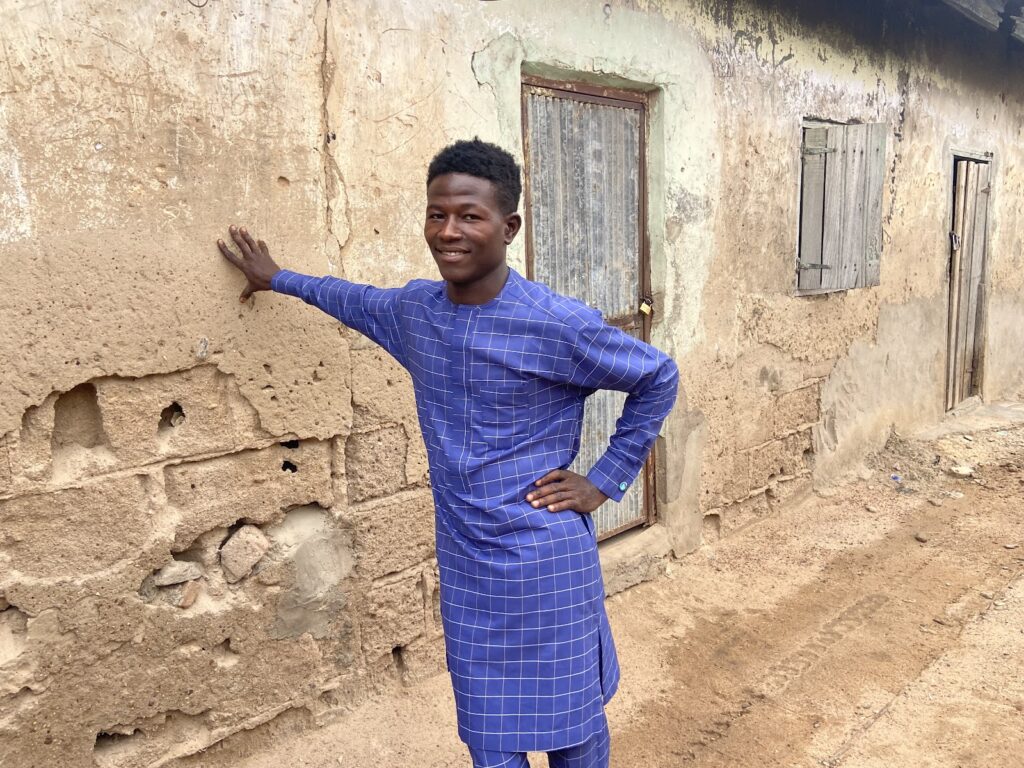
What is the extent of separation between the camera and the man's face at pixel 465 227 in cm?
186

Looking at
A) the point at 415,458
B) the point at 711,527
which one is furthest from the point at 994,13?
the point at 415,458

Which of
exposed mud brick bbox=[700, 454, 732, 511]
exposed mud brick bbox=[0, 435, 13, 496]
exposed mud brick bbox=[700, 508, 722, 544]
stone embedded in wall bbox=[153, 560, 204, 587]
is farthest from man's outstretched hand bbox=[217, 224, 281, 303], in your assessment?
exposed mud brick bbox=[700, 508, 722, 544]

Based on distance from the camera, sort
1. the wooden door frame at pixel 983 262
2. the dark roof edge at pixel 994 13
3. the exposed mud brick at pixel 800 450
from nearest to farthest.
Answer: the exposed mud brick at pixel 800 450
the dark roof edge at pixel 994 13
the wooden door frame at pixel 983 262

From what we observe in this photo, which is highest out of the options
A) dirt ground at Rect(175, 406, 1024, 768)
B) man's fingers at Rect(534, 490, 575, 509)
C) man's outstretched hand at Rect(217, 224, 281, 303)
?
man's outstretched hand at Rect(217, 224, 281, 303)

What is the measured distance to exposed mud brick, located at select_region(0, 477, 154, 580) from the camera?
2.24m

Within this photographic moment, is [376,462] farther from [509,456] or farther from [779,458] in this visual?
[779,458]

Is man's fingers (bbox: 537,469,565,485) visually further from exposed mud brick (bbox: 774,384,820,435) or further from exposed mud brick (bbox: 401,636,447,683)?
exposed mud brick (bbox: 774,384,820,435)

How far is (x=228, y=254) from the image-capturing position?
8.20 ft

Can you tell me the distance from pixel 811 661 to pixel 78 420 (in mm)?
2950

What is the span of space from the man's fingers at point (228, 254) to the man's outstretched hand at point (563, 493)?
1208 mm

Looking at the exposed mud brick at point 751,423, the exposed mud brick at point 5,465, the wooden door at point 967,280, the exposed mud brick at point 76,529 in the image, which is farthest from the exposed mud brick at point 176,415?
the wooden door at point 967,280

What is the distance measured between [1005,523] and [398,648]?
3933 mm

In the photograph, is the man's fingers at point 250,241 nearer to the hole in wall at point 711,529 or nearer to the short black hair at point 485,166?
the short black hair at point 485,166

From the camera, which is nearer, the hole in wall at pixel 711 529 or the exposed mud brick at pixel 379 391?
the exposed mud brick at pixel 379 391
